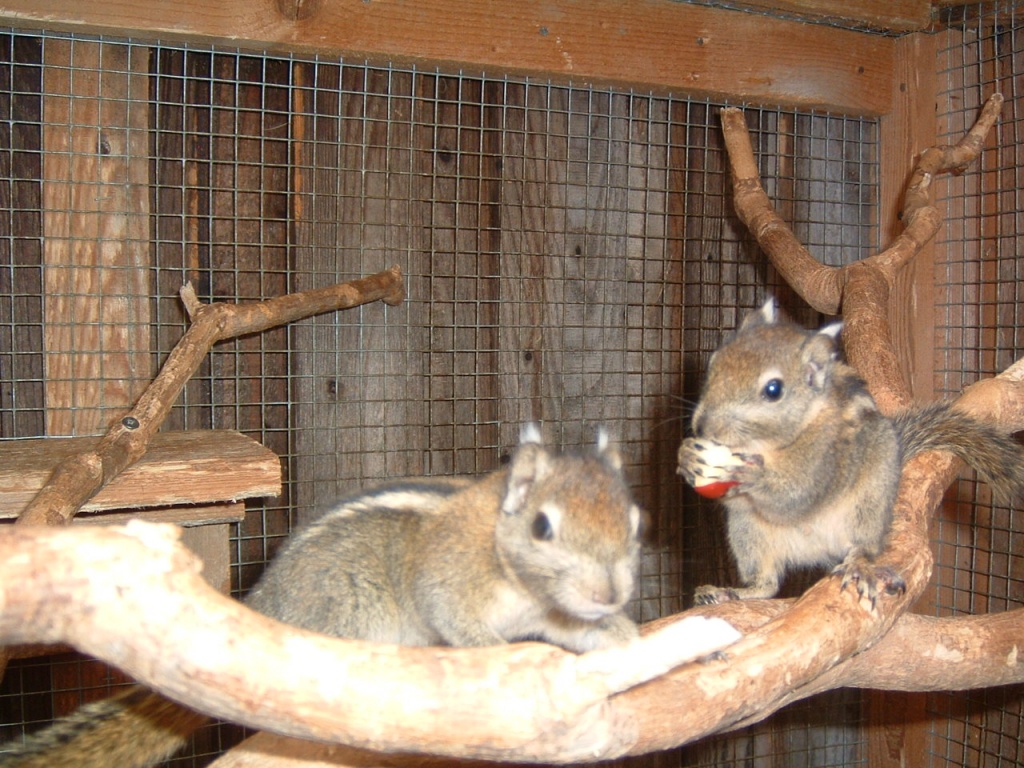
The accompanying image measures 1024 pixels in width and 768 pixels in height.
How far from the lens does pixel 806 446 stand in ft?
8.24

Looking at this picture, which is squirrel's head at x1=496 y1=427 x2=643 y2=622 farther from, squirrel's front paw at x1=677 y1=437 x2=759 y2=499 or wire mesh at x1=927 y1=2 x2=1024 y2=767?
wire mesh at x1=927 y1=2 x2=1024 y2=767

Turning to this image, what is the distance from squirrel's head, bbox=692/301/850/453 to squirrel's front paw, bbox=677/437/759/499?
0.04 meters

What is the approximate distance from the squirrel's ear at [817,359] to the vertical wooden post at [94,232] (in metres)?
2.37

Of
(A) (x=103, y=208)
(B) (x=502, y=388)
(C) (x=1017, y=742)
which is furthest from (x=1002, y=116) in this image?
(A) (x=103, y=208)

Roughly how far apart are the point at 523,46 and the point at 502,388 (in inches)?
54.2

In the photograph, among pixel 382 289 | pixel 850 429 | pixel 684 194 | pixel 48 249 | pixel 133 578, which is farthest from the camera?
pixel 684 194

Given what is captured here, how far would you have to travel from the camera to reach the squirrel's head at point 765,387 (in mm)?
2385

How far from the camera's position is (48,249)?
3.02 metres

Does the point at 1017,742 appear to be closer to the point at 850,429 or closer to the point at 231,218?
the point at 850,429

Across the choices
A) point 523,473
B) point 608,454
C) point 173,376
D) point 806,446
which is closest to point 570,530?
point 523,473

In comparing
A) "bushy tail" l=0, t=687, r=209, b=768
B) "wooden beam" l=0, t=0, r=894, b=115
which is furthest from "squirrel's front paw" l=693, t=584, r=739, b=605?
"wooden beam" l=0, t=0, r=894, b=115

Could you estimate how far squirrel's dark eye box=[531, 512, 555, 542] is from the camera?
192 cm

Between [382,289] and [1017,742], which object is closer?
[382,289]

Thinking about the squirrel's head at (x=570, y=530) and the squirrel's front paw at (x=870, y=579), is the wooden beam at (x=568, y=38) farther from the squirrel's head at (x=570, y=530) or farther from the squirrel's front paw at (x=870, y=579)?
the squirrel's front paw at (x=870, y=579)
